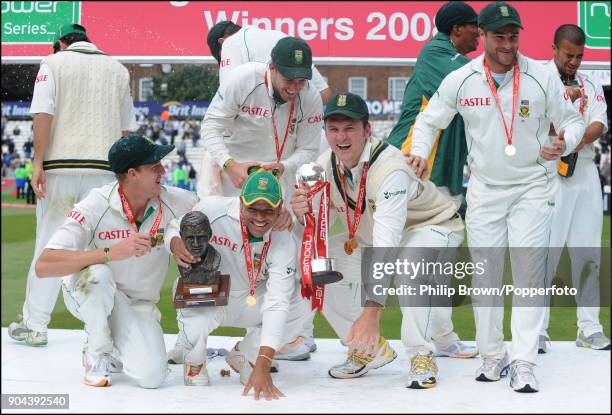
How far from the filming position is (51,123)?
6.07 metres

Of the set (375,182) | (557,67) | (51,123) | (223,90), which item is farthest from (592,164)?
(51,123)

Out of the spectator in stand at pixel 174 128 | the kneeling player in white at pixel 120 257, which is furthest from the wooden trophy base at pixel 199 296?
the spectator in stand at pixel 174 128

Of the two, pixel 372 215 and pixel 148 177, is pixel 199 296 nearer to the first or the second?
pixel 148 177

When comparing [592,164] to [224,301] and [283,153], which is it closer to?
[283,153]

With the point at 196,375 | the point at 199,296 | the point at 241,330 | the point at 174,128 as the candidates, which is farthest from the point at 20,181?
the point at 199,296

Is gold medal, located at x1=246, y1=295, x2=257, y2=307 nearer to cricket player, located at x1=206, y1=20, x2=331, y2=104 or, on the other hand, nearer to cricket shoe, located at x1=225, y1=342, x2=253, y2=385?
cricket shoe, located at x1=225, y1=342, x2=253, y2=385

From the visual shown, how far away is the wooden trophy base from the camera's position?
4746 millimetres

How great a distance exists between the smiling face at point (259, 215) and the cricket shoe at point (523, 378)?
1462mm

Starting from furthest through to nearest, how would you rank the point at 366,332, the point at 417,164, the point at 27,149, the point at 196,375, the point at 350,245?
the point at 27,149, the point at 350,245, the point at 417,164, the point at 196,375, the point at 366,332

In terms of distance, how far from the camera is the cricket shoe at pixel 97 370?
481 centimetres

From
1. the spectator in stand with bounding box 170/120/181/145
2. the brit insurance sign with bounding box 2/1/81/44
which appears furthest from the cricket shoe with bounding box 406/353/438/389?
the spectator in stand with bounding box 170/120/181/145

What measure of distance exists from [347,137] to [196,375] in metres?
1.48

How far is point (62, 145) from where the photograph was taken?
6062 millimetres

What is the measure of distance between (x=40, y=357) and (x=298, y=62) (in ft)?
7.77
